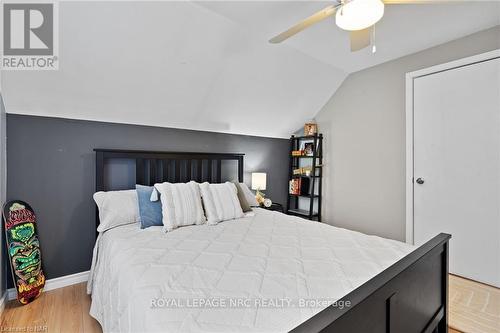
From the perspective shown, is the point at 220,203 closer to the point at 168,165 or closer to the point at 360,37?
the point at 168,165

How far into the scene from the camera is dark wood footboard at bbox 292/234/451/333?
0.75m

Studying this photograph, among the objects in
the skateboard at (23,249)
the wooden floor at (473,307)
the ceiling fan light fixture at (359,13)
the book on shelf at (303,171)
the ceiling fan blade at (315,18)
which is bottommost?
the wooden floor at (473,307)

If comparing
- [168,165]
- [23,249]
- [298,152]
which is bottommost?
[23,249]

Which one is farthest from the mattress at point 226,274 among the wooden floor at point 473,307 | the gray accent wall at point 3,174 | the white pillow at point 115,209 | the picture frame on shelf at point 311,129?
the picture frame on shelf at point 311,129

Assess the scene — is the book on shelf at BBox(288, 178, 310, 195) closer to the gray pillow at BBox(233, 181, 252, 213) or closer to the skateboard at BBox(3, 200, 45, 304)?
the gray pillow at BBox(233, 181, 252, 213)

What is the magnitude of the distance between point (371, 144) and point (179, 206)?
2.62 meters

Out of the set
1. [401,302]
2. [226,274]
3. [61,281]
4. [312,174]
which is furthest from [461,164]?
[61,281]

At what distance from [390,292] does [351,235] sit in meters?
0.94

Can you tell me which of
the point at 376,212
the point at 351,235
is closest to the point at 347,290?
the point at 351,235

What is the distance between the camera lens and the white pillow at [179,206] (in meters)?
2.06

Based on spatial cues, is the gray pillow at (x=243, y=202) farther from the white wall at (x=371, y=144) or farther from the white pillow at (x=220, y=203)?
the white wall at (x=371, y=144)

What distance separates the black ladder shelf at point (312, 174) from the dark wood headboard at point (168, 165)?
1.14 meters

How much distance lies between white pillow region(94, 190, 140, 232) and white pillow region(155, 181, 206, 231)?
29 centimetres

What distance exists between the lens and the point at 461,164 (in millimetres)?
2473
